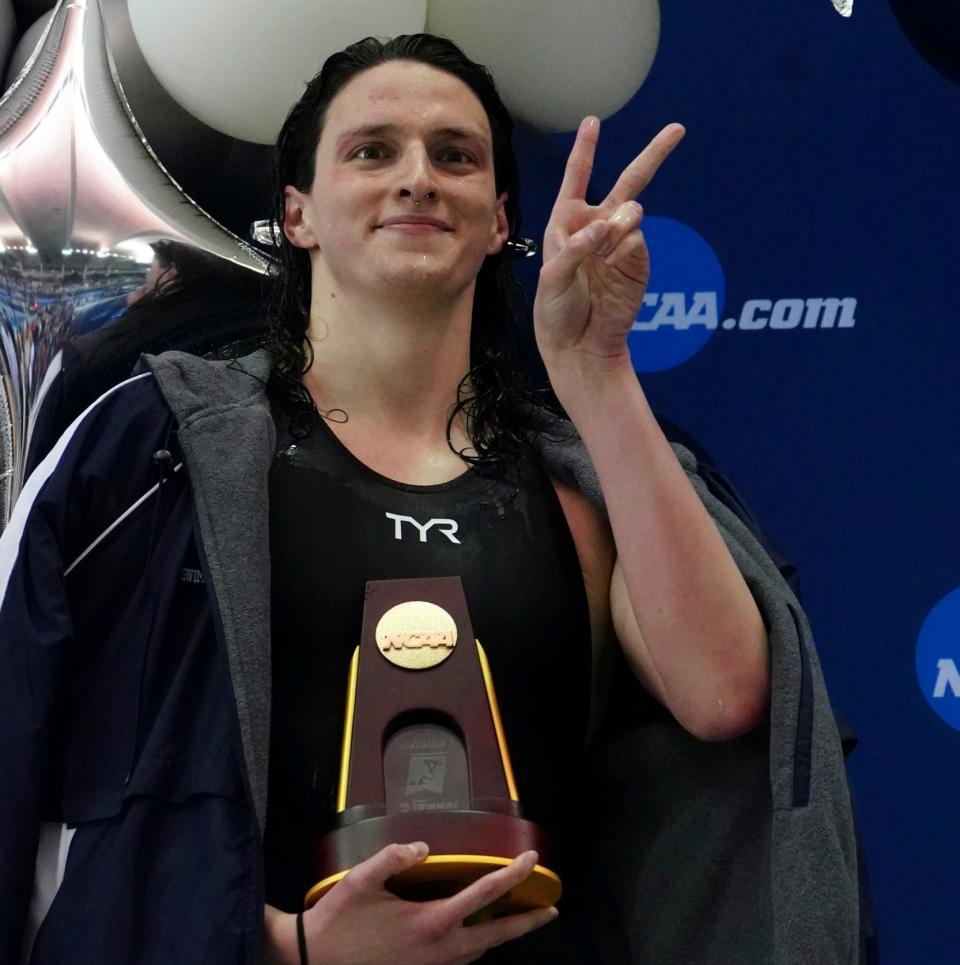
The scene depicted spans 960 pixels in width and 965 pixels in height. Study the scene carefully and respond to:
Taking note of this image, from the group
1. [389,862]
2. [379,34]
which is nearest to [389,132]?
[379,34]

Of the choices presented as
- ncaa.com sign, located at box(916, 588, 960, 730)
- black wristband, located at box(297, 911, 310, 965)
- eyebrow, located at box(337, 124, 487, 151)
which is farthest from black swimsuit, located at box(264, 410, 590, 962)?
ncaa.com sign, located at box(916, 588, 960, 730)

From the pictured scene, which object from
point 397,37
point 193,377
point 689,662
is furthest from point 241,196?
point 689,662

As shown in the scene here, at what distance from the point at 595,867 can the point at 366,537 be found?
447mm

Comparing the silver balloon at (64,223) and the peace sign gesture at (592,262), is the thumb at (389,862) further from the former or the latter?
the silver balloon at (64,223)

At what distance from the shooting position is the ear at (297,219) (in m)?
1.78

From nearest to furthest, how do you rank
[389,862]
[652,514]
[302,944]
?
[389,862], [302,944], [652,514]

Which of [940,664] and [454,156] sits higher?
[454,156]

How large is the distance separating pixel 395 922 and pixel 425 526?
1.39 ft

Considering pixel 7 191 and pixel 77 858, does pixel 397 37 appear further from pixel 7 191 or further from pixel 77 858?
pixel 77 858

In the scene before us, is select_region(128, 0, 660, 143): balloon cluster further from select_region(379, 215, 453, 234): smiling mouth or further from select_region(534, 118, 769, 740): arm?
select_region(534, 118, 769, 740): arm

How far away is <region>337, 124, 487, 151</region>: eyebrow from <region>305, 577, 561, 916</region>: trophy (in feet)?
1.80

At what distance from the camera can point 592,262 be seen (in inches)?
57.4

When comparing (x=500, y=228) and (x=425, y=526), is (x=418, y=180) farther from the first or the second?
(x=425, y=526)

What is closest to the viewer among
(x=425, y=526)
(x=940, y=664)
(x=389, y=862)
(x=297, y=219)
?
(x=389, y=862)
